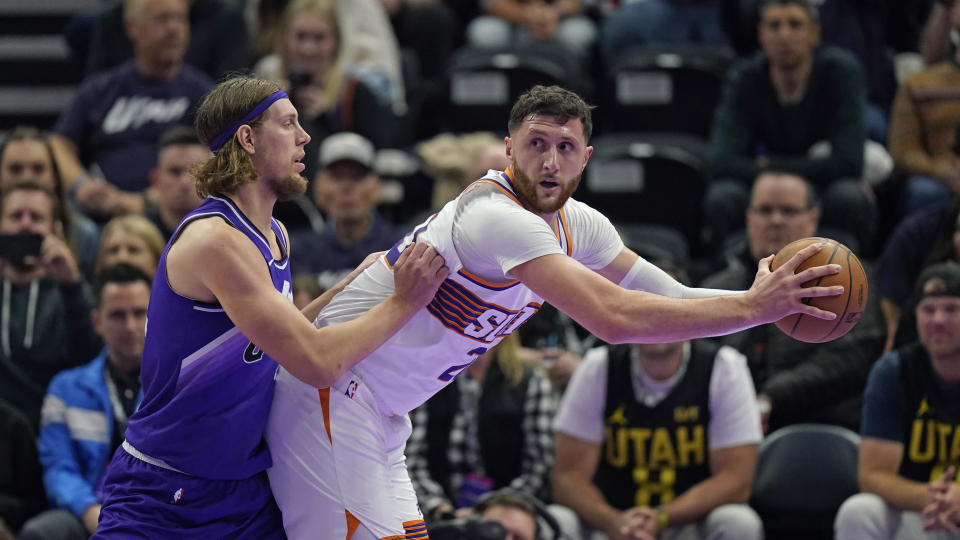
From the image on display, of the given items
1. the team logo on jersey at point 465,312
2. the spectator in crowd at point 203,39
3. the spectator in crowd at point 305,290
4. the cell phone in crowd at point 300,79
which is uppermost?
the spectator in crowd at point 203,39

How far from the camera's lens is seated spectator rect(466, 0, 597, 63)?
9.77 meters

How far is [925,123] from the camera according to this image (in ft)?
27.9

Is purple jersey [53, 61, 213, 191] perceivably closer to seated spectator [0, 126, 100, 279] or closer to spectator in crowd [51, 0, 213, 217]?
spectator in crowd [51, 0, 213, 217]

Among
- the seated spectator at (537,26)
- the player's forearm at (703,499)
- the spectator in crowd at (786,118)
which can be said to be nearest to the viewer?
the player's forearm at (703,499)

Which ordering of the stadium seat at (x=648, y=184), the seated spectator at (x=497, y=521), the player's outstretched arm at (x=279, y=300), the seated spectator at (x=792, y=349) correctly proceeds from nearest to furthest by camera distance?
the player's outstretched arm at (x=279, y=300) → the seated spectator at (x=497, y=521) → the seated spectator at (x=792, y=349) → the stadium seat at (x=648, y=184)

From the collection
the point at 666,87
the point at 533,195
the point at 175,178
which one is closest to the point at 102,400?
the point at 175,178

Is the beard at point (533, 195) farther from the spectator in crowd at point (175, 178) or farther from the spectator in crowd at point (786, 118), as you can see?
the spectator in crowd at point (786, 118)

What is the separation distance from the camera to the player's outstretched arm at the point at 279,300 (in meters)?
3.88

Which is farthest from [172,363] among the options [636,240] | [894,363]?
[636,240]

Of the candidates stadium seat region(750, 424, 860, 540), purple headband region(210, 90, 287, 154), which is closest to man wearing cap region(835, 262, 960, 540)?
stadium seat region(750, 424, 860, 540)

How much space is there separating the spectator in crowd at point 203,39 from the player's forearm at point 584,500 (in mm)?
4613

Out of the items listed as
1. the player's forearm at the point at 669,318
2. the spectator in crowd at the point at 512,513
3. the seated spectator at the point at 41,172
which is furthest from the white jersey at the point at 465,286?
the seated spectator at the point at 41,172

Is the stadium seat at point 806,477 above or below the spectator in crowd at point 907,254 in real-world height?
below

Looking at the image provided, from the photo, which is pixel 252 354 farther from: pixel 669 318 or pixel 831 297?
pixel 831 297
